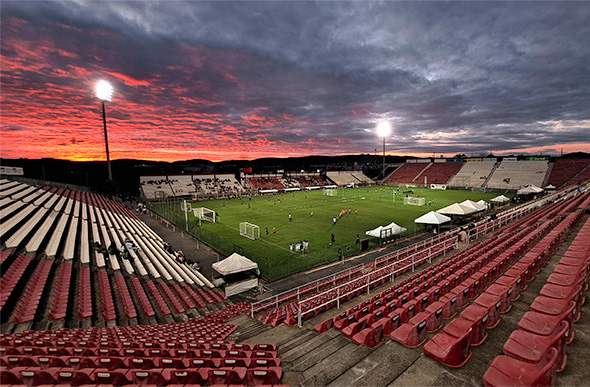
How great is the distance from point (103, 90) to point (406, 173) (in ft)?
307

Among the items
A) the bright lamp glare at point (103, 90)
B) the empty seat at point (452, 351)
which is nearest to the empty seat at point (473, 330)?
the empty seat at point (452, 351)

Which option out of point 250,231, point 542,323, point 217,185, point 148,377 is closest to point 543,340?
point 542,323

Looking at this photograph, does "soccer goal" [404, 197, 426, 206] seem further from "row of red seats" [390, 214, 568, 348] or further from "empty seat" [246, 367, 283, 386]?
"empty seat" [246, 367, 283, 386]

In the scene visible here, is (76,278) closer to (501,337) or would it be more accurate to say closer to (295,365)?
(295,365)

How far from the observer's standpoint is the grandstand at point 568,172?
6222 cm

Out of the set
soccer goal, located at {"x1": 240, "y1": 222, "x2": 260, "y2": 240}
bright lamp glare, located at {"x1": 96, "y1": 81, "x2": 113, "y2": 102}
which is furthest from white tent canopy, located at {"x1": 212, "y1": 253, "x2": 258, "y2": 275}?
bright lamp glare, located at {"x1": 96, "y1": 81, "x2": 113, "y2": 102}

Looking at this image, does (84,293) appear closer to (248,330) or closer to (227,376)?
(248,330)

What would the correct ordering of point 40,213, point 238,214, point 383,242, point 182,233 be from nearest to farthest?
point 40,213
point 383,242
point 182,233
point 238,214

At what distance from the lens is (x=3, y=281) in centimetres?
1051

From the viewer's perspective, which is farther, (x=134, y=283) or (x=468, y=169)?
(x=468, y=169)

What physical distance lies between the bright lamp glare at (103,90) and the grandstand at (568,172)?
9407 cm

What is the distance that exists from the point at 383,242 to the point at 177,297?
1929 centimetres

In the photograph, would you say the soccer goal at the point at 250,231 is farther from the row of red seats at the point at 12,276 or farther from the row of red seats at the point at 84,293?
the row of red seats at the point at 12,276

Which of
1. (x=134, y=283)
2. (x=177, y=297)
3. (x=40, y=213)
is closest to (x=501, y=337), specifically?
(x=177, y=297)
